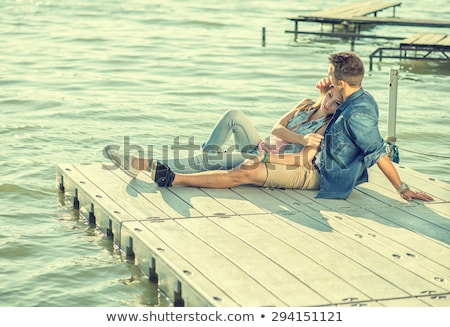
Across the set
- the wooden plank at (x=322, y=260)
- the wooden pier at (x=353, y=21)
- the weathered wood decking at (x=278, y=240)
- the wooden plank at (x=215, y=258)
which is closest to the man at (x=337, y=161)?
the weathered wood decking at (x=278, y=240)

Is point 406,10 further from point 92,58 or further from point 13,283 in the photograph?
point 13,283

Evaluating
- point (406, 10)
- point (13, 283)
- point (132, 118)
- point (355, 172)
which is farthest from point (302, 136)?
point (406, 10)

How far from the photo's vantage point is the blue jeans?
839 cm

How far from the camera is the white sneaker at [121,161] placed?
8.78 metres

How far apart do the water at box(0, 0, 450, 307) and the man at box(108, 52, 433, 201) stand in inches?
45.1

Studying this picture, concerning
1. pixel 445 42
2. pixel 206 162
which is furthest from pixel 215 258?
pixel 445 42

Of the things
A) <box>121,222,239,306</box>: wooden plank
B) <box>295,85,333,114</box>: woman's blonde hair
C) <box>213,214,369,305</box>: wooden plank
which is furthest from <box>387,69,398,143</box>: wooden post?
<box>121,222,239,306</box>: wooden plank

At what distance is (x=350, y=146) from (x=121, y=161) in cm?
224

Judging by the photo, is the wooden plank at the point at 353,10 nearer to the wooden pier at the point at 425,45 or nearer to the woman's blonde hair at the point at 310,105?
the wooden pier at the point at 425,45

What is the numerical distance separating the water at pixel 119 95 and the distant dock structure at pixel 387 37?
0.40 meters

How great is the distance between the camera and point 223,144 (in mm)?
8508

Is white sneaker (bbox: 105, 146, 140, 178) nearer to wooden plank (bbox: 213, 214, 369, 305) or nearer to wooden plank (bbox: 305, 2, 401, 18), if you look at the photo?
wooden plank (bbox: 213, 214, 369, 305)

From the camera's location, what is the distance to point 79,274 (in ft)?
25.7

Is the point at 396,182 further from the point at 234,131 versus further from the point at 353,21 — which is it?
the point at 353,21
